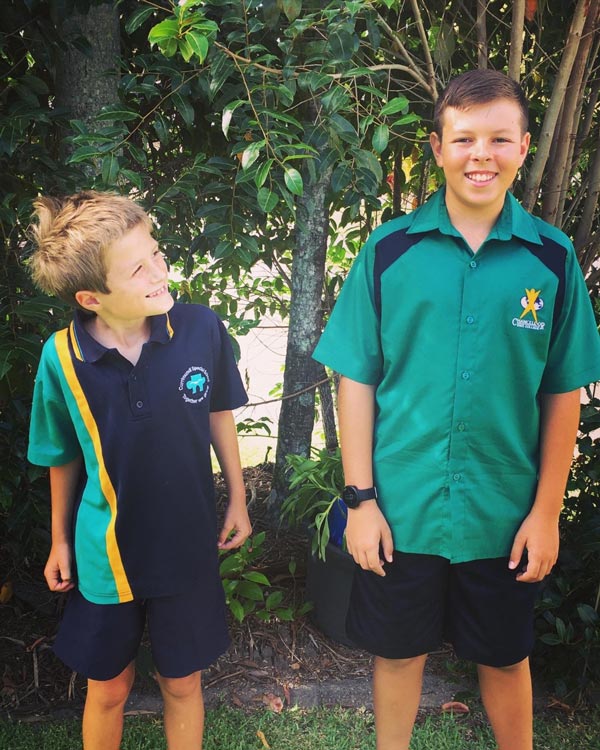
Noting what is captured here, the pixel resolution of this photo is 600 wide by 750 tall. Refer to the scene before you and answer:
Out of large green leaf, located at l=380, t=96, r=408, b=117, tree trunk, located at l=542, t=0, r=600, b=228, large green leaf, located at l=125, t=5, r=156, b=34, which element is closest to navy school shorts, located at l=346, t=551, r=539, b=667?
large green leaf, located at l=380, t=96, r=408, b=117

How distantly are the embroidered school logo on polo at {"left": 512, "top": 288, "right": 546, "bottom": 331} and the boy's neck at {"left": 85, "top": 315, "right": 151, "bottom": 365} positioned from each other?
33.9 inches

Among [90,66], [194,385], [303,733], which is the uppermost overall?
[90,66]

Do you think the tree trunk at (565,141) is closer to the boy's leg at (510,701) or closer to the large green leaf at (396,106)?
the large green leaf at (396,106)

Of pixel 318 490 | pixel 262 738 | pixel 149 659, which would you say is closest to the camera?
pixel 262 738

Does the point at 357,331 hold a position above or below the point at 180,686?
above

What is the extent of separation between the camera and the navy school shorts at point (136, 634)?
1.83m

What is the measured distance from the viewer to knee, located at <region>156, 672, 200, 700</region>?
1.92 metres

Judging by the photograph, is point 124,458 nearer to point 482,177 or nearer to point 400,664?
point 400,664

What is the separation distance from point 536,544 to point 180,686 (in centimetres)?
93

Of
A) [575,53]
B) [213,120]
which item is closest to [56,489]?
[213,120]

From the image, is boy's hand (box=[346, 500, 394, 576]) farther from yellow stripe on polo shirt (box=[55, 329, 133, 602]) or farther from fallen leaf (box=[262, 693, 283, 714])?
fallen leaf (box=[262, 693, 283, 714])

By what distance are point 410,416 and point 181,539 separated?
2.02ft

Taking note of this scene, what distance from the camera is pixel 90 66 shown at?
→ 2.64 metres

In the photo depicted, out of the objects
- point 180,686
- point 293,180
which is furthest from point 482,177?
point 180,686
